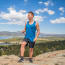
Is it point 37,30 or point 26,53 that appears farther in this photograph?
point 26,53

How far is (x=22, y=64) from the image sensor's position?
261 inches

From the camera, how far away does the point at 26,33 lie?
691 cm

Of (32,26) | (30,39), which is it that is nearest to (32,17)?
(32,26)

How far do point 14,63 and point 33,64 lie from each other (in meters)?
0.76


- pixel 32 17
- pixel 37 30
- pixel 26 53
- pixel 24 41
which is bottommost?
pixel 26 53

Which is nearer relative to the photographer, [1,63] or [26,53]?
[1,63]

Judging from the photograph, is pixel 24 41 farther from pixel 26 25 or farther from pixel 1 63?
pixel 1 63

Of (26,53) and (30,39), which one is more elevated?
(30,39)

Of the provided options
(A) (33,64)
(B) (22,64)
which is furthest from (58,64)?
(B) (22,64)

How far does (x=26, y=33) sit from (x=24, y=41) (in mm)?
324

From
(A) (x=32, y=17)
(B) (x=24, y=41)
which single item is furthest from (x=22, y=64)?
(A) (x=32, y=17)

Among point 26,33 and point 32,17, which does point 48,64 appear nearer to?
point 26,33

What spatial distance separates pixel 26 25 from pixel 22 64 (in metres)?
1.53

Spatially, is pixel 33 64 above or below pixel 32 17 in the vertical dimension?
below
